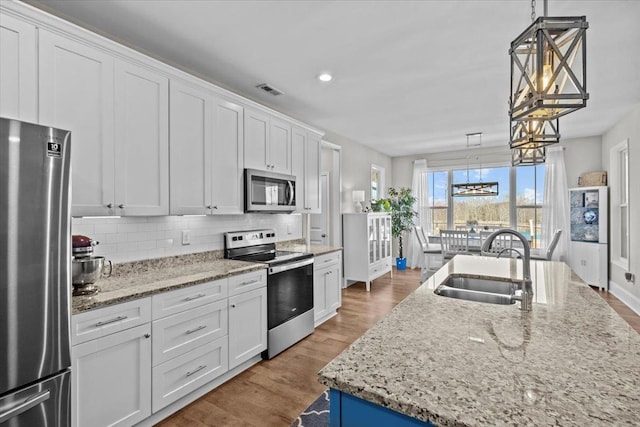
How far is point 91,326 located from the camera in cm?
166

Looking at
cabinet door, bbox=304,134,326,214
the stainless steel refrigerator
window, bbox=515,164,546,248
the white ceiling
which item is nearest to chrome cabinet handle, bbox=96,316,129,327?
the stainless steel refrigerator

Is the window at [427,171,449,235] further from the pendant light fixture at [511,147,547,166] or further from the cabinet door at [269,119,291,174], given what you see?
the pendant light fixture at [511,147,547,166]

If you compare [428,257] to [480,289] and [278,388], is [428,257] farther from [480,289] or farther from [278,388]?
[278,388]

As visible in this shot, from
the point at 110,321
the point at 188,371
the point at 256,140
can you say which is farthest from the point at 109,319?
the point at 256,140

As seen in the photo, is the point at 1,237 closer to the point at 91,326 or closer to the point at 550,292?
the point at 91,326

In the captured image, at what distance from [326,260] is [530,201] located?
4934 millimetres

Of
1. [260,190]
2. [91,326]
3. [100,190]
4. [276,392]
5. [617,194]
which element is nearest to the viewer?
[91,326]

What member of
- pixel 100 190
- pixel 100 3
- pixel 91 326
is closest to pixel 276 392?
pixel 91 326

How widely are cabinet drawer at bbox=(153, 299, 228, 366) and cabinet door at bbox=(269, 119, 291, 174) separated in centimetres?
163

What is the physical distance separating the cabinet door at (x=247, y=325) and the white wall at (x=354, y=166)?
3152 mm

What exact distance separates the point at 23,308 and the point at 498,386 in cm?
179

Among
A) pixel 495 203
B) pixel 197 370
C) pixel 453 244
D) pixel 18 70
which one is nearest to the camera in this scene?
pixel 18 70

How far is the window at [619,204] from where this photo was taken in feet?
15.9

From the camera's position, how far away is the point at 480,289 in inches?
84.0
